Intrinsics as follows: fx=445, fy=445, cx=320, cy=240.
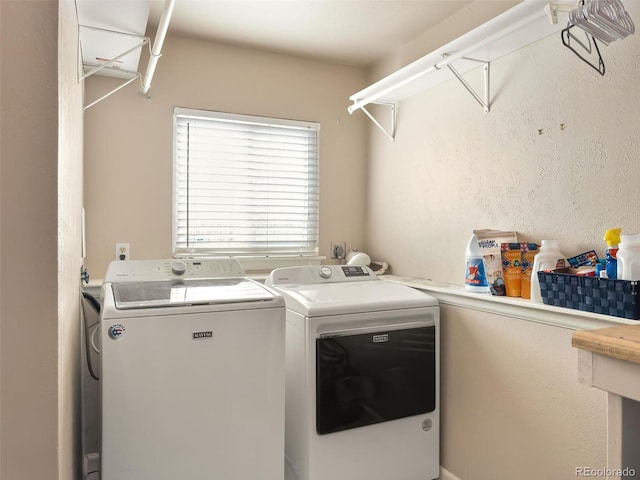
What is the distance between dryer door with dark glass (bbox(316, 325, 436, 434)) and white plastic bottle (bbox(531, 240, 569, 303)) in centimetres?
54

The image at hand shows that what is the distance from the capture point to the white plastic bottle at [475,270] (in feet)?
6.72

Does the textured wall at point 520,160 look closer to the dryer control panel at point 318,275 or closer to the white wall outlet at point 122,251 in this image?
the dryer control panel at point 318,275

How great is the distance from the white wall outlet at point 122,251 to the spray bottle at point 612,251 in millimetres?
2273

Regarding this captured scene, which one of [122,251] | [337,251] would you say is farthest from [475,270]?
[122,251]

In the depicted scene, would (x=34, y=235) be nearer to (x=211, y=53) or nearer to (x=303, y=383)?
(x=303, y=383)

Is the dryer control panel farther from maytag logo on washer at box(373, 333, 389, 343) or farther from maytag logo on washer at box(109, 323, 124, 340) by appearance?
maytag logo on washer at box(109, 323, 124, 340)

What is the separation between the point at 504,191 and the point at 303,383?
1266 millimetres

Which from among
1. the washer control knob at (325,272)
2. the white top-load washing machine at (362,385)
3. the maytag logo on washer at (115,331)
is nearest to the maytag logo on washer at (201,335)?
the maytag logo on washer at (115,331)

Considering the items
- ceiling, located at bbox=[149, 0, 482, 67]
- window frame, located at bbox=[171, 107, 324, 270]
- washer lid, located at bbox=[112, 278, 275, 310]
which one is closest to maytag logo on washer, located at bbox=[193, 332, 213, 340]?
washer lid, located at bbox=[112, 278, 275, 310]

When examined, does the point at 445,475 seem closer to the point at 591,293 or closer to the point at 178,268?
the point at 591,293

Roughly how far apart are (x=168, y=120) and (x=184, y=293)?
122 centimetres

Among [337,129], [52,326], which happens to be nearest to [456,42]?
[337,129]

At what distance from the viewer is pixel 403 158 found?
2762 mm

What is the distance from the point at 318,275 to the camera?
8.13 feet
